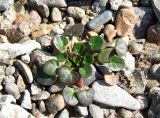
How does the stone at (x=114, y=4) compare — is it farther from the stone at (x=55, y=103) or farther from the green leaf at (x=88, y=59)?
the stone at (x=55, y=103)

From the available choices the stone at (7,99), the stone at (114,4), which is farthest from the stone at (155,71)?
the stone at (7,99)

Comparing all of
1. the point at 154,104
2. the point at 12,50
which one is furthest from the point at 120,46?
the point at 12,50

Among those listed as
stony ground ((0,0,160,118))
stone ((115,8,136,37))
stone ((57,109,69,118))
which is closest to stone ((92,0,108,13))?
stony ground ((0,0,160,118))

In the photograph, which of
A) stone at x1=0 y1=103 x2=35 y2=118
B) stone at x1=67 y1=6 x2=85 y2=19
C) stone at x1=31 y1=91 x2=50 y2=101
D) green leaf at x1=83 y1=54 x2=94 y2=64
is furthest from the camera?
stone at x1=67 y1=6 x2=85 y2=19

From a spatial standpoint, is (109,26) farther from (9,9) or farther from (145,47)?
(9,9)

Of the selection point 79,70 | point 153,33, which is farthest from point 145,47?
point 79,70

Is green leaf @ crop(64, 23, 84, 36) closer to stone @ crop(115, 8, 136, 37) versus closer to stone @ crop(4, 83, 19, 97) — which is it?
stone @ crop(115, 8, 136, 37)

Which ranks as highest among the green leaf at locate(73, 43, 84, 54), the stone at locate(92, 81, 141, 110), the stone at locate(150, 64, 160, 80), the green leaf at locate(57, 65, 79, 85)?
the green leaf at locate(73, 43, 84, 54)

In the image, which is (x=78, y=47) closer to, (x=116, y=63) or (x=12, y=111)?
(x=116, y=63)
